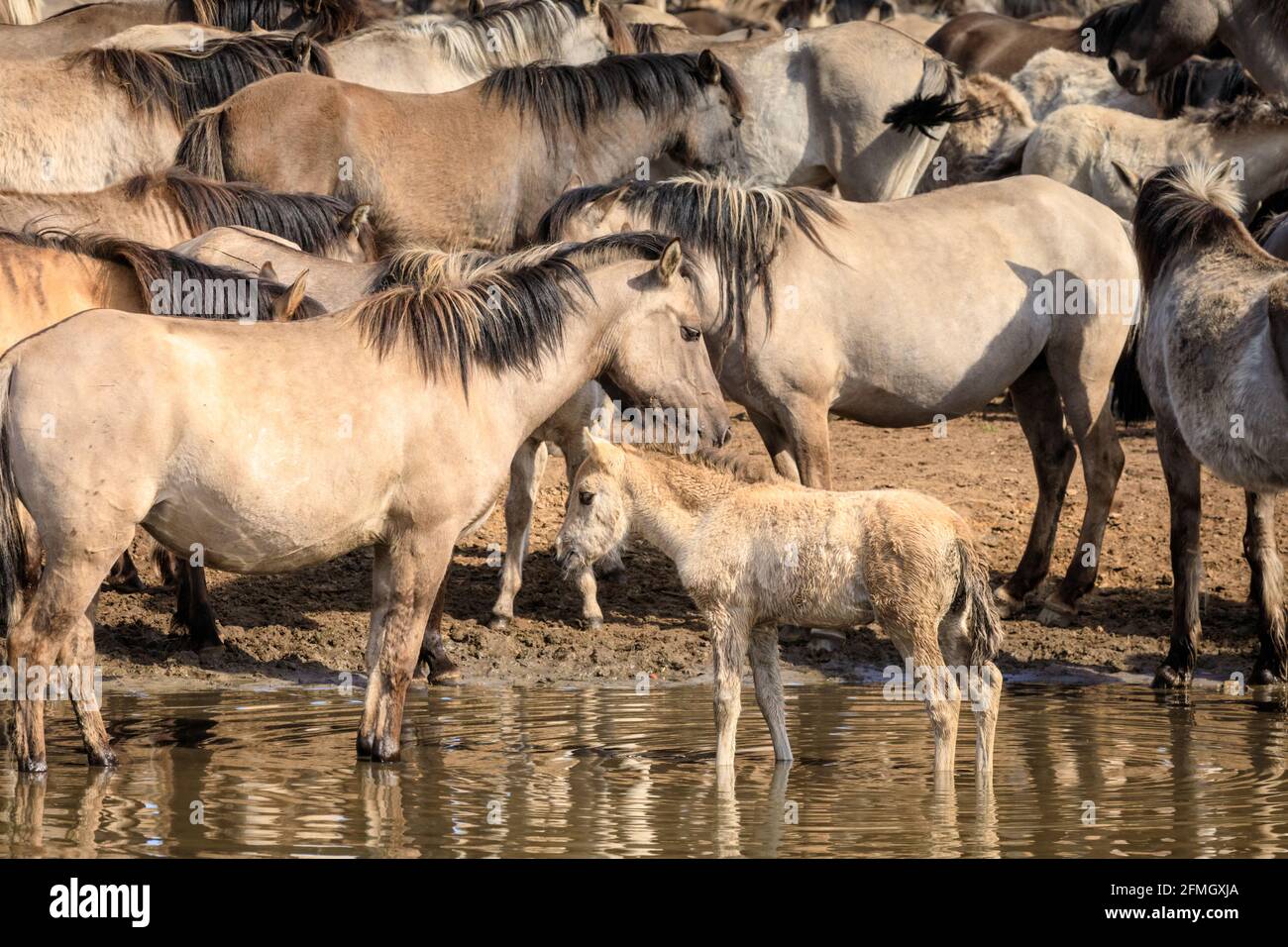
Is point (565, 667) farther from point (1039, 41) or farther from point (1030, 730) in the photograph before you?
point (1039, 41)

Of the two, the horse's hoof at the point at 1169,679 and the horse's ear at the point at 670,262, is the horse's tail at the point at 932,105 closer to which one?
the horse's hoof at the point at 1169,679

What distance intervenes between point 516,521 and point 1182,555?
3.42 m

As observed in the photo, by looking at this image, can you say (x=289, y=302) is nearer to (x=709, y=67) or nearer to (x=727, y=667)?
(x=727, y=667)

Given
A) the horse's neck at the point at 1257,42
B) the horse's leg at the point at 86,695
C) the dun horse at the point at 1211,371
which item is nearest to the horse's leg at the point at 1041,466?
the dun horse at the point at 1211,371

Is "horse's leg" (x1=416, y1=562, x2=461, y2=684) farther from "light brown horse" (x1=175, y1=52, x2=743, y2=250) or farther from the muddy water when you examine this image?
"light brown horse" (x1=175, y1=52, x2=743, y2=250)

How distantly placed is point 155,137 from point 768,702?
6.56m

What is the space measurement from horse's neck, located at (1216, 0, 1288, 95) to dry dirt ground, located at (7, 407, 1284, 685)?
2689 millimetres

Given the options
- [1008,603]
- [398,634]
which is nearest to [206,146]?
[398,634]

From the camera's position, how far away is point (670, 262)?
7.48 metres

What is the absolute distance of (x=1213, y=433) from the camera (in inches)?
324

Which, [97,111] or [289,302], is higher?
[97,111]

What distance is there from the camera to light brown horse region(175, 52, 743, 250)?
11.3 metres

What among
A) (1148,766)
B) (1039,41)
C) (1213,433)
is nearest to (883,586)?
(1148,766)

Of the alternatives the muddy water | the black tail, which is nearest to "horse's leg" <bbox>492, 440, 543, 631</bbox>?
the muddy water
